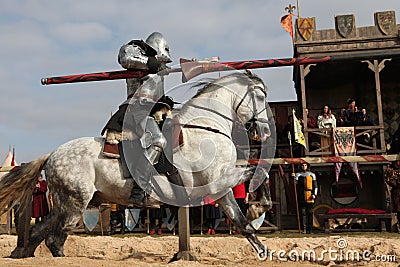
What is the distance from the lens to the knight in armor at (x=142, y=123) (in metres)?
5.61

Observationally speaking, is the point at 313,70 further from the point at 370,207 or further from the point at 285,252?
the point at 285,252

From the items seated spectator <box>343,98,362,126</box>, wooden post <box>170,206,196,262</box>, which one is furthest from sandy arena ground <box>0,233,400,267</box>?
seated spectator <box>343,98,362,126</box>

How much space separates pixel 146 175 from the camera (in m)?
5.64

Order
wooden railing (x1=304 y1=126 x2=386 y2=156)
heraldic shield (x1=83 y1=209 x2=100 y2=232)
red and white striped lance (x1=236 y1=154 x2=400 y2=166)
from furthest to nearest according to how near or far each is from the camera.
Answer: wooden railing (x1=304 y1=126 x2=386 y2=156) → heraldic shield (x1=83 y1=209 x2=100 y2=232) → red and white striped lance (x1=236 y1=154 x2=400 y2=166)

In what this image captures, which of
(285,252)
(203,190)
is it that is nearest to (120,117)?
(203,190)

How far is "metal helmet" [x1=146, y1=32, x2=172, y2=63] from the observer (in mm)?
5977

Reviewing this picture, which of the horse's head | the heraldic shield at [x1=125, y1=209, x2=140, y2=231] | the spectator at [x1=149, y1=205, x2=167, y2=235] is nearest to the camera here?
the horse's head

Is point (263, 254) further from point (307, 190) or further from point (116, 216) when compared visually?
point (116, 216)

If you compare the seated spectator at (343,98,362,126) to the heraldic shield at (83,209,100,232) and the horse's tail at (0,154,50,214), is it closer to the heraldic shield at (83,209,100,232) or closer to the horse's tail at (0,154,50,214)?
the heraldic shield at (83,209,100,232)

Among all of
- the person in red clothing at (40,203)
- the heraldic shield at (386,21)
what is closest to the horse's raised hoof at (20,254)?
the person in red clothing at (40,203)

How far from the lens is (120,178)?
18.7 ft

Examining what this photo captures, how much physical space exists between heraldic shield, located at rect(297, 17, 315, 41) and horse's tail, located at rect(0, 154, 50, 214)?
11064 mm

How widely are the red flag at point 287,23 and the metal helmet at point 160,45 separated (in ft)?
36.2

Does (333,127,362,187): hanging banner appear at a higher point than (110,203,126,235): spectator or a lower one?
higher
